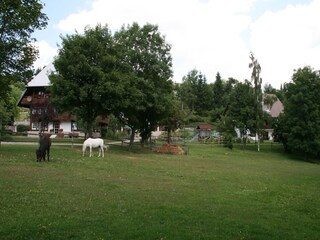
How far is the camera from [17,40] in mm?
28469

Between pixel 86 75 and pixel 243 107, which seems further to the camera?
pixel 243 107

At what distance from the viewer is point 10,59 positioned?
29.0 meters

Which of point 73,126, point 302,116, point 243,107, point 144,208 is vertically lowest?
point 144,208

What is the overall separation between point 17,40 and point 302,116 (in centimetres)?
4289

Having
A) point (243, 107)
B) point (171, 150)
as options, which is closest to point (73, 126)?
point (243, 107)

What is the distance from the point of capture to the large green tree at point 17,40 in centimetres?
2714

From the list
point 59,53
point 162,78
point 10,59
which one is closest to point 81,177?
point 10,59

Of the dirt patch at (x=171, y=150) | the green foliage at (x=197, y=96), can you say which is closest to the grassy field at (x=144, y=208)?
the dirt patch at (x=171, y=150)

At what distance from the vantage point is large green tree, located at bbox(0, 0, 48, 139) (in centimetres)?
2714

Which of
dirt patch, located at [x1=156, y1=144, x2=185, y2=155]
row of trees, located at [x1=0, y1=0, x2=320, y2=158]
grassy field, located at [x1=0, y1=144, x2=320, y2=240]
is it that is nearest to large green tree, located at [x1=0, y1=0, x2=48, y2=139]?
row of trees, located at [x1=0, y1=0, x2=320, y2=158]

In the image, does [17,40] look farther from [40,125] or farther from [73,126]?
[73,126]

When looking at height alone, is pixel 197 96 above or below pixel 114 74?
above

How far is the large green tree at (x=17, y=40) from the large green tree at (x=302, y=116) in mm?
39403

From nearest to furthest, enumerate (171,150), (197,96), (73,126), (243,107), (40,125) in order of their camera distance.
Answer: (171,150) < (40,125) < (243,107) < (73,126) < (197,96)
